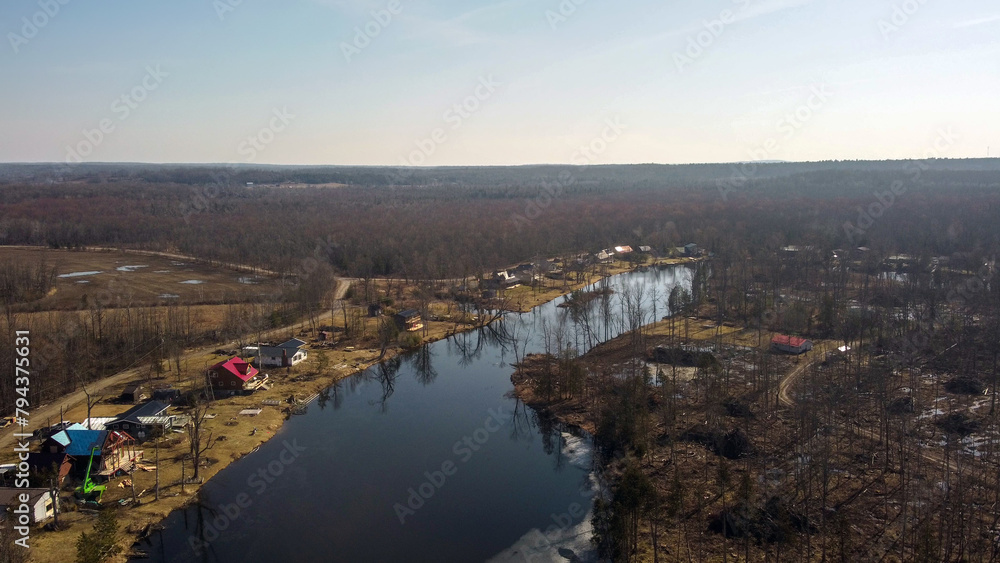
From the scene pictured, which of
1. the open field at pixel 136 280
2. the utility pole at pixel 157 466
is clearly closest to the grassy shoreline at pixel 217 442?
the utility pole at pixel 157 466

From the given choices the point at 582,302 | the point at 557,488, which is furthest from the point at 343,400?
the point at 582,302

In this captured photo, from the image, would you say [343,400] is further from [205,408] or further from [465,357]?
[465,357]

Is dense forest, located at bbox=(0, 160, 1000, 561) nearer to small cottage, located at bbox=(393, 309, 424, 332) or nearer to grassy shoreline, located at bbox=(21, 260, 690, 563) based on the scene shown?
grassy shoreline, located at bbox=(21, 260, 690, 563)

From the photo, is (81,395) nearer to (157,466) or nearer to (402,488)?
(157,466)

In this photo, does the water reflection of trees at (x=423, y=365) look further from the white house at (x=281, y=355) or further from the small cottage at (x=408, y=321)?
the white house at (x=281, y=355)

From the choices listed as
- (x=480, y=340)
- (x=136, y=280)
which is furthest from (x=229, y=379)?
(x=136, y=280)
